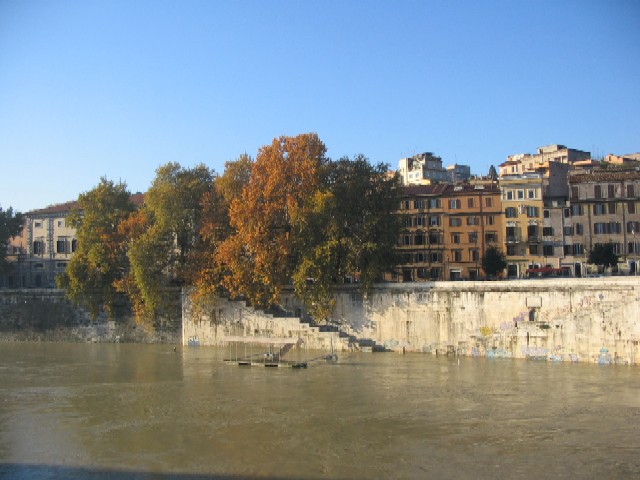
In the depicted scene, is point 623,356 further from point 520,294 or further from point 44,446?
point 44,446

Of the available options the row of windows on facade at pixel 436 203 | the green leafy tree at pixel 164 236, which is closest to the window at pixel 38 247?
the green leafy tree at pixel 164 236

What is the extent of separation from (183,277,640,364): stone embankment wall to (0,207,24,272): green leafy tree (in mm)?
25297

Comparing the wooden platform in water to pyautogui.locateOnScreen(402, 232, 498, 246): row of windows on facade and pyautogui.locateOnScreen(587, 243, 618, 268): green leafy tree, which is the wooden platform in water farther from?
pyautogui.locateOnScreen(402, 232, 498, 246): row of windows on facade

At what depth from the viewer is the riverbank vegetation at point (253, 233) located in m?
47.1

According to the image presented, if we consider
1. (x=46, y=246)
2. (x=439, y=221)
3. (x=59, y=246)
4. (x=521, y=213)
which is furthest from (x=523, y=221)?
(x=46, y=246)

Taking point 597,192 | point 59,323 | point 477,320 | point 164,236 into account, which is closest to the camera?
point 477,320

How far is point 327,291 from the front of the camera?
4750 cm

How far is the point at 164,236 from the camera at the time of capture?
51.6 metres

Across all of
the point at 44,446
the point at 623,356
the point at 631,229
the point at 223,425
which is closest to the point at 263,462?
the point at 223,425

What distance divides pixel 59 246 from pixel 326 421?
5185 cm

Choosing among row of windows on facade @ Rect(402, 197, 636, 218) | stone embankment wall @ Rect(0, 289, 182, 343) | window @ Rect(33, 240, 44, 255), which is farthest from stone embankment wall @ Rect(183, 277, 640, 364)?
window @ Rect(33, 240, 44, 255)

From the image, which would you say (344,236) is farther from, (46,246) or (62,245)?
(46,246)

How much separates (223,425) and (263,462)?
494 centimetres

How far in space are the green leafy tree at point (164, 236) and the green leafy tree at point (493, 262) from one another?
24.1 meters
